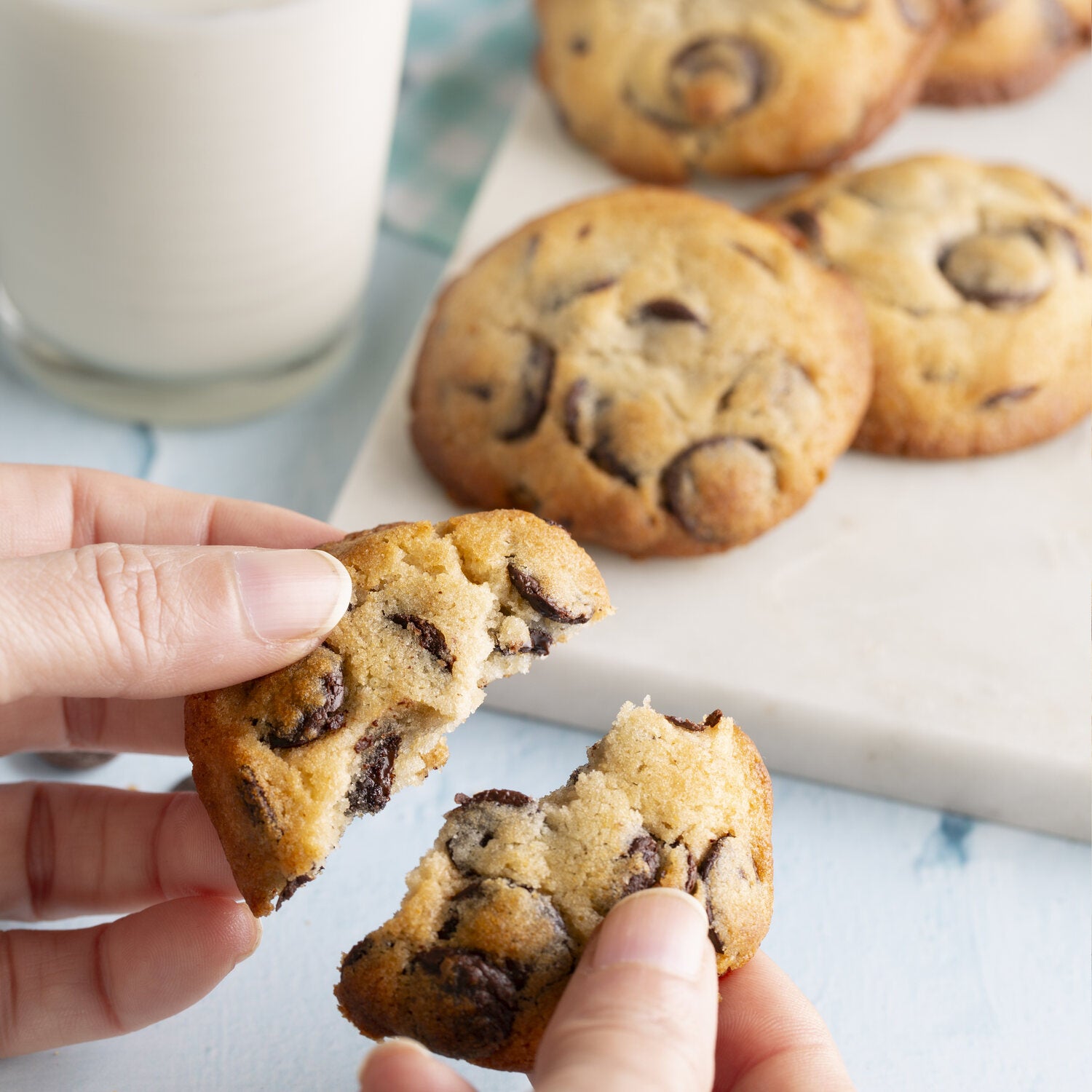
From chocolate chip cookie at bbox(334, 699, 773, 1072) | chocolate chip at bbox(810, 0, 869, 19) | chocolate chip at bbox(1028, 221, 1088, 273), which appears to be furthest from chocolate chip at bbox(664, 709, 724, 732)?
chocolate chip at bbox(810, 0, 869, 19)

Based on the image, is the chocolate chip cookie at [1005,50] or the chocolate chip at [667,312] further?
the chocolate chip cookie at [1005,50]

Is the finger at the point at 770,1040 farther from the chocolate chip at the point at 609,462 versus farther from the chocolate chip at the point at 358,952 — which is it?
the chocolate chip at the point at 609,462

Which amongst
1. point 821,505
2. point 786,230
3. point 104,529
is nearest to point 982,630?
point 821,505

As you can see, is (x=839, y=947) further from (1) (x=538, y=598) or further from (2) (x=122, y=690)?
(2) (x=122, y=690)

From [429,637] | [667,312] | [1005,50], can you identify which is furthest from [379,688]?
[1005,50]

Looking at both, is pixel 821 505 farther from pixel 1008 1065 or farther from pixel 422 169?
pixel 422 169

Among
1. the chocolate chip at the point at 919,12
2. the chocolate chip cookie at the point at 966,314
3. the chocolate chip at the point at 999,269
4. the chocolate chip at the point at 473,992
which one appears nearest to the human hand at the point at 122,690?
the chocolate chip at the point at 473,992
